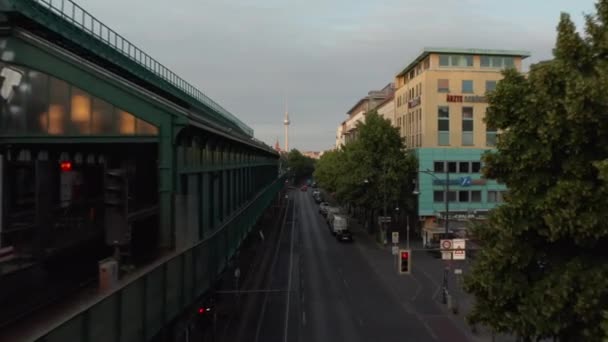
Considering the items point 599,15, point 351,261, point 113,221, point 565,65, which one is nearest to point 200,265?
point 113,221

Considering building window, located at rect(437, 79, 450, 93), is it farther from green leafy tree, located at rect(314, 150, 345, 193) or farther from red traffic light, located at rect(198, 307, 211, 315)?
red traffic light, located at rect(198, 307, 211, 315)

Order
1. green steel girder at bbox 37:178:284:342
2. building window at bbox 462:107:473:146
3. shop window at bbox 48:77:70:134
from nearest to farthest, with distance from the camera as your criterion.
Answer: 1. green steel girder at bbox 37:178:284:342
2. shop window at bbox 48:77:70:134
3. building window at bbox 462:107:473:146

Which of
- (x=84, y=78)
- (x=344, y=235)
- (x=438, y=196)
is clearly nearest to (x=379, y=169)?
(x=438, y=196)

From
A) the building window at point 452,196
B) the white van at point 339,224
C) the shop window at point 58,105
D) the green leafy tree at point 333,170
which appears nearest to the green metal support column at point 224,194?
the shop window at point 58,105

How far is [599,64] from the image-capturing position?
33.5 feet

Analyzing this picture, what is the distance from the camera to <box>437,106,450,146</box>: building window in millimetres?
53312

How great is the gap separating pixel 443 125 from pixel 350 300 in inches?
1143

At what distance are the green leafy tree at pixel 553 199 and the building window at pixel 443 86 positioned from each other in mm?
42896

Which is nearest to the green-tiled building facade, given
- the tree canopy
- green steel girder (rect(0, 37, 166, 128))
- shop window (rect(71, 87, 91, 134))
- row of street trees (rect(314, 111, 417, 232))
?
row of street trees (rect(314, 111, 417, 232))

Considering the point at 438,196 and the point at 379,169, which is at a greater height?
the point at 379,169

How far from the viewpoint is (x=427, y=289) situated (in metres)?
34.3

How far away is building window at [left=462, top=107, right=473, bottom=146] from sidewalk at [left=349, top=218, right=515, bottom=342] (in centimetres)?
1276

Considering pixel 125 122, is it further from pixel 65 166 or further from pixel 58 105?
pixel 65 166

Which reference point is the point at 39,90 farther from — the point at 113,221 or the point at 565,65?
the point at 565,65
